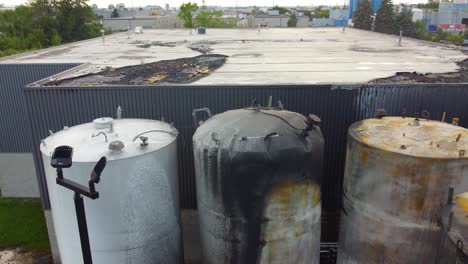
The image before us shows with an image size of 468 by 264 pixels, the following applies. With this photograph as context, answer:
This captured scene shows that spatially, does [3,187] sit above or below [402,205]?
below

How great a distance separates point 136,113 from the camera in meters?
10.3

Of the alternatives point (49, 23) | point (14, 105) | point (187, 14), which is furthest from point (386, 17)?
point (14, 105)

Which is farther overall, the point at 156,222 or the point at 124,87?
the point at 124,87

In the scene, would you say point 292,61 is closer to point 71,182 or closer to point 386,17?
point 71,182

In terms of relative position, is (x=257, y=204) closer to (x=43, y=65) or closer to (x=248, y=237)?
(x=248, y=237)

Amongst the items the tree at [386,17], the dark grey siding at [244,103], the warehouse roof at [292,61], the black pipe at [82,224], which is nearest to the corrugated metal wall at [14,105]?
the warehouse roof at [292,61]

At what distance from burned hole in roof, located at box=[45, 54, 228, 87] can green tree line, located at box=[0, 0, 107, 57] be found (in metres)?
40.1

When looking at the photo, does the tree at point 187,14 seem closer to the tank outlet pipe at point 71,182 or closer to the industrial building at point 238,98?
A: the industrial building at point 238,98

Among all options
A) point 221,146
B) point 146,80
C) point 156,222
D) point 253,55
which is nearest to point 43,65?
point 146,80

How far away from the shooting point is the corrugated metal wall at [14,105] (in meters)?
16.0

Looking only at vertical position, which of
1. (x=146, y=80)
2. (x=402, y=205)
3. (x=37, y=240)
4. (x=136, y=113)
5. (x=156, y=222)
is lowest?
(x=37, y=240)

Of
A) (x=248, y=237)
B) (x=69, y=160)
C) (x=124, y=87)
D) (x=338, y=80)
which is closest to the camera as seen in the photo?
(x=69, y=160)

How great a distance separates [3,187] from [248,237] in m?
13.5

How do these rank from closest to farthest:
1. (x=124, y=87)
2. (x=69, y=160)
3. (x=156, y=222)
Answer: (x=69, y=160)
(x=156, y=222)
(x=124, y=87)
